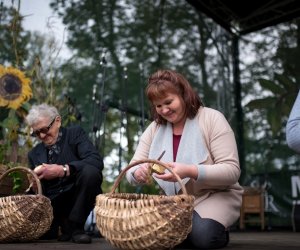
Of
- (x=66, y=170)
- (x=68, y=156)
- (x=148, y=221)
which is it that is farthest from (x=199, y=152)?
(x=68, y=156)

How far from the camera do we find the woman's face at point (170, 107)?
1.96m

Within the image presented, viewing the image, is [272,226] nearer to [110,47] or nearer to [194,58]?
[194,58]

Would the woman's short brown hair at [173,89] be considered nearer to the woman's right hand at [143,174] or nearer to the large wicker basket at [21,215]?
the woman's right hand at [143,174]

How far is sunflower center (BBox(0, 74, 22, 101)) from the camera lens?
2.96 metres

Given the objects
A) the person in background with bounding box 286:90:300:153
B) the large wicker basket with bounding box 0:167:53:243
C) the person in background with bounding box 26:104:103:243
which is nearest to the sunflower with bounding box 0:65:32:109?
the person in background with bounding box 26:104:103:243

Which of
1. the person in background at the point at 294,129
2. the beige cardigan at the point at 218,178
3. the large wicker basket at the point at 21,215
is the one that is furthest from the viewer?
the large wicker basket at the point at 21,215

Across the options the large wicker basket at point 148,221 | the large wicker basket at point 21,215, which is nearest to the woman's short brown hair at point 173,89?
the large wicker basket at point 148,221

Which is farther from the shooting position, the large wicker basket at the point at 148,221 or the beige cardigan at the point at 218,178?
the beige cardigan at the point at 218,178

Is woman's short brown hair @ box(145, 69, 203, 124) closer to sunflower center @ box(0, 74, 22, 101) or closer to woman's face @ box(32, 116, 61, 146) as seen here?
woman's face @ box(32, 116, 61, 146)

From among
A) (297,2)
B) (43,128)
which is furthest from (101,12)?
(43,128)

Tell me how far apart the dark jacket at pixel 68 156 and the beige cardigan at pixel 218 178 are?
478 mm

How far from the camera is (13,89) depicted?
9.76 feet

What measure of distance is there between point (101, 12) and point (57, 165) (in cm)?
283

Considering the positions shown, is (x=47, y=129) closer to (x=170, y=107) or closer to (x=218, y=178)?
(x=170, y=107)
